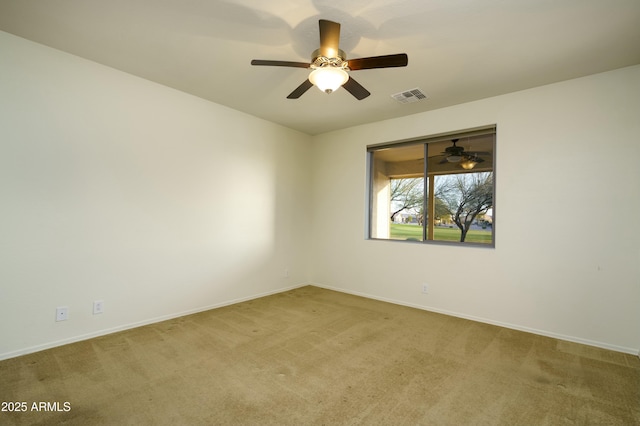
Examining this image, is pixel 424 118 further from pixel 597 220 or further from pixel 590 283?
pixel 590 283

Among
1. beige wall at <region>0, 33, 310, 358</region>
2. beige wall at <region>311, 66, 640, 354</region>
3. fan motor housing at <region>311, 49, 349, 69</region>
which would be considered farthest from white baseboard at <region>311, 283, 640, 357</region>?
fan motor housing at <region>311, 49, 349, 69</region>

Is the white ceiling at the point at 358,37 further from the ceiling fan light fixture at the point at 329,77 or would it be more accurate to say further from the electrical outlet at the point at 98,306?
the electrical outlet at the point at 98,306

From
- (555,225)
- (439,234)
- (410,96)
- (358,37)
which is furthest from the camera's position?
(439,234)

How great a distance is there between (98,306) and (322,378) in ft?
7.59

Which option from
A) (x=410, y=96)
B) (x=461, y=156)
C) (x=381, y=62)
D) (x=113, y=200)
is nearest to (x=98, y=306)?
(x=113, y=200)

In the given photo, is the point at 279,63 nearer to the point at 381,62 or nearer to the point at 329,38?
the point at 329,38

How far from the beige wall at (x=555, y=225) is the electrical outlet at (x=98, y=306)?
3516 mm

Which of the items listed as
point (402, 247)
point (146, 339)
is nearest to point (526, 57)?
point (402, 247)

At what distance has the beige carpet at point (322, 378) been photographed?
179 cm

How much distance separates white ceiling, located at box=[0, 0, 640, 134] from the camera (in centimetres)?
209

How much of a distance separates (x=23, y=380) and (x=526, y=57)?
479cm

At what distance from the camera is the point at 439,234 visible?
A: 13.3 feet

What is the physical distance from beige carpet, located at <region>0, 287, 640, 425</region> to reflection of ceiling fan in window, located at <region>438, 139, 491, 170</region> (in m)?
2.03

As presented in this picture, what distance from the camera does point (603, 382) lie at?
2.20 meters
